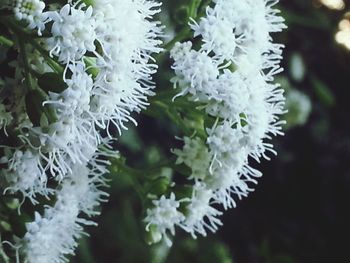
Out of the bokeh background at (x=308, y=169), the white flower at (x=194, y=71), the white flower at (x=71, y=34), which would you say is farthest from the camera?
the bokeh background at (x=308, y=169)

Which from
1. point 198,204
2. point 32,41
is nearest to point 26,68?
point 32,41

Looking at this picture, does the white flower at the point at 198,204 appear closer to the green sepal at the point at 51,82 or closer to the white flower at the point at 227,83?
the white flower at the point at 227,83

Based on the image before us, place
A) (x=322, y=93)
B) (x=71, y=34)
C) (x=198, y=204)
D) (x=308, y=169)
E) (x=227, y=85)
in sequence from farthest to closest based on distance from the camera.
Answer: (x=308, y=169) → (x=322, y=93) → (x=198, y=204) → (x=227, y=85) → (x=71, y=34)

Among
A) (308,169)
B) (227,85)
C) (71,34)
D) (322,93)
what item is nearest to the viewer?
(71,34)

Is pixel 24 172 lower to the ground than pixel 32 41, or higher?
lower

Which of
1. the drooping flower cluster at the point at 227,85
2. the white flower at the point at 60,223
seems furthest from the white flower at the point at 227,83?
the white flower at the point at 60,223

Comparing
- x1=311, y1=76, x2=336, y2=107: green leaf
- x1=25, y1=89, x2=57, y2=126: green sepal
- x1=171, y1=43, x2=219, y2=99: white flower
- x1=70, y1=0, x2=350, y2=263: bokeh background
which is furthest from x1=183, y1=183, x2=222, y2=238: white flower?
x1=311, y1=76, x2=336, y2=107: green leaf

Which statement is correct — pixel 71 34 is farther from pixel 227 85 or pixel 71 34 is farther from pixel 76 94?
pixel 227 85

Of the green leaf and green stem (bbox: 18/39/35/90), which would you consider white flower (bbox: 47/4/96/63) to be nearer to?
green stem (bbox: 18/39/35/90)

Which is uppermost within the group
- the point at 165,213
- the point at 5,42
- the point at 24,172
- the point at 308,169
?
the point at 5,42
